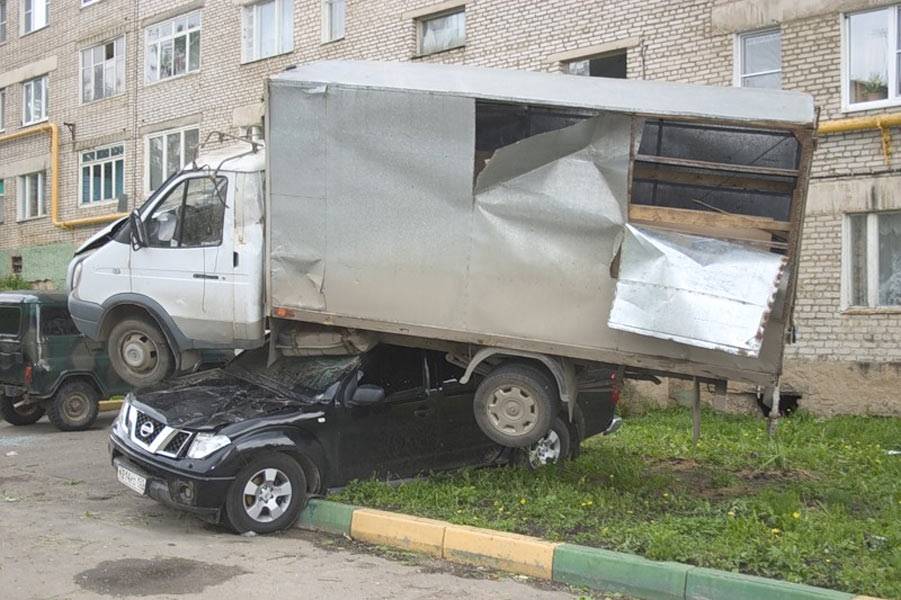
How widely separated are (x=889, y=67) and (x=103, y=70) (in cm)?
1863

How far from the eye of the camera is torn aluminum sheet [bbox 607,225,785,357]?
6.30 m

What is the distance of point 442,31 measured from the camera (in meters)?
16.5

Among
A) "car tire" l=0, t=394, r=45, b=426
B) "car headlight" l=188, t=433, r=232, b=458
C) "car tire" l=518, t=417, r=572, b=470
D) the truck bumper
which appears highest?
the truck bumper

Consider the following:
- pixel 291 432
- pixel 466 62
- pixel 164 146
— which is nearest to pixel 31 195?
pixel 164 146

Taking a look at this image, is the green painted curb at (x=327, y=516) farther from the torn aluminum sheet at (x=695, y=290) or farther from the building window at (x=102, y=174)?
the building window at (x=102, y=174)

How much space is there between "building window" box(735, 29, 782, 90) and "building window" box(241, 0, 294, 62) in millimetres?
9432

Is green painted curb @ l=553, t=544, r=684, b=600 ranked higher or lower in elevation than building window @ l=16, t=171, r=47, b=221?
lower

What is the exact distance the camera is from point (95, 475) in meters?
9.38

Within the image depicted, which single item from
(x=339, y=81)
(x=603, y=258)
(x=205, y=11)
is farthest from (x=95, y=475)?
(x=205, y=11)

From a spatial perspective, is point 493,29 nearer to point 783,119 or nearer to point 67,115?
point 783,119

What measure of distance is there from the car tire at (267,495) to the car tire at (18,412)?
7.69 m

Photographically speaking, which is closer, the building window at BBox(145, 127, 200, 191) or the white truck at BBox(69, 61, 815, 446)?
the white truck at BBox(69, 61, 815, 446)

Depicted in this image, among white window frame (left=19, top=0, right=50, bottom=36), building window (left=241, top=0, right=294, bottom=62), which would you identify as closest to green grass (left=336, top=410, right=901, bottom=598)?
building window (left=241, top=0, right=294, bottom=62)

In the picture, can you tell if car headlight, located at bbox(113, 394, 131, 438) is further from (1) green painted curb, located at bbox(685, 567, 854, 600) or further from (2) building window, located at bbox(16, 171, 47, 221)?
(2) building window, located at bbox(16, 171, 47, 221)
